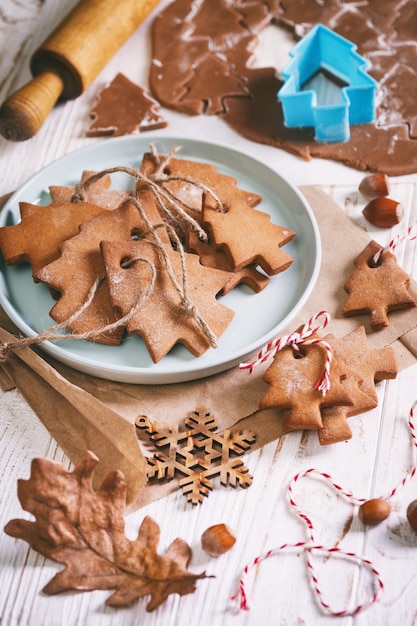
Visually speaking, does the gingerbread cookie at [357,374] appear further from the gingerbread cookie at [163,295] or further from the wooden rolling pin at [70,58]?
the wooden rolling pin at [70,58]

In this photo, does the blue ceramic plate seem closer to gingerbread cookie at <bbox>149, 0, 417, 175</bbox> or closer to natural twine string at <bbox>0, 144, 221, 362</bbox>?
natural twine string at <bbox>0, 144, 221, 362</bbox>

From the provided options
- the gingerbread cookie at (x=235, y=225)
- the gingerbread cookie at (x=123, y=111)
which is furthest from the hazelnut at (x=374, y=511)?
the gingerbread cookie at (x=123, y=111)

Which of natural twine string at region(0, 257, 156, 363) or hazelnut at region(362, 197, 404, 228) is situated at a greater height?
hazelnut at region(362, 197, 404, 228)

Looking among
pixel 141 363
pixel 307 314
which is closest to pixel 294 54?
pixel 307 314

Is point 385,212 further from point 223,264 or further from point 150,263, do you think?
point 150,263

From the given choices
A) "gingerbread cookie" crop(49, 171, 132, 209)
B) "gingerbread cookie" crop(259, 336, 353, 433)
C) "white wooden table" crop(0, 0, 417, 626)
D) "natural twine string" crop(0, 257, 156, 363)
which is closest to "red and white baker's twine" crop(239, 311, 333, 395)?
"gingerbread cookie" crop(259, 336, 353, 433)

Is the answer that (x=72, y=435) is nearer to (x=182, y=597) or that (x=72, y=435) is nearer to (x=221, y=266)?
(x=182, y=597)

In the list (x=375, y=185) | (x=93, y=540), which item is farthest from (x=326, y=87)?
(x=93, y=540)
